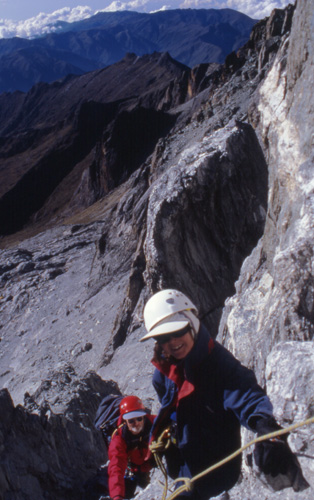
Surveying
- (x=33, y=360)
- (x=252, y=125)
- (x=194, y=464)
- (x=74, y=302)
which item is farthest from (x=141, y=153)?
(x=194, y=464)

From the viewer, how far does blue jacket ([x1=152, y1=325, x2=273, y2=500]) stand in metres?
3.21

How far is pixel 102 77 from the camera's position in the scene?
116062 mm

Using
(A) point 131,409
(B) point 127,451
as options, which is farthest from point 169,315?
(B) point 127,451

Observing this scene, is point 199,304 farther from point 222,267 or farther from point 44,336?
point 44,336

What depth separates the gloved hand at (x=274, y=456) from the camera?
2.77 metres

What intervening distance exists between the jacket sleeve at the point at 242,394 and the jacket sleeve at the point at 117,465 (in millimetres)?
1714

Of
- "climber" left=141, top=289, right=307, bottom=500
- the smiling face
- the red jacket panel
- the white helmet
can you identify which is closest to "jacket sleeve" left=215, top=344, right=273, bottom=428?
"climber" left=141, top=289, right=307, bottom=500

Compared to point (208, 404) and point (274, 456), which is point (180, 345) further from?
point (274, 456)

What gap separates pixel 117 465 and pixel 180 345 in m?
1.79

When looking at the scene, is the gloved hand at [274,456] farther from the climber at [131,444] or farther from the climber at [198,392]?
the climber at [131,444]

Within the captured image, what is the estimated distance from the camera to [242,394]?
10.2 ft

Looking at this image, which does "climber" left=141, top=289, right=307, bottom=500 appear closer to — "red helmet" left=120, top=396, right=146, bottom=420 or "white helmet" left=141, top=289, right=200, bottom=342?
"white helmet" left=141, top=289, right=200, bottom=342

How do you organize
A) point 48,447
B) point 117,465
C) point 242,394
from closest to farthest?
point 242,394 < point 117,465 < point 48,447

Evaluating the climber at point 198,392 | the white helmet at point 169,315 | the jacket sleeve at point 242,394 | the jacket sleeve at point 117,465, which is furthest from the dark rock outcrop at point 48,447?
the jacket sleeve at point 242,394
